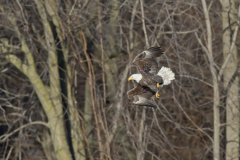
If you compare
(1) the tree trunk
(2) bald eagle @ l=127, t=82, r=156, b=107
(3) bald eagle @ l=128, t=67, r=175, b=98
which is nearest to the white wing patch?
(3) bald eagle @ l=128, t=67, r=175, b=98

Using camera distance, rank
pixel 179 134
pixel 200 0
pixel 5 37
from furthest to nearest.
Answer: pixel 179 134 → pixel 5 37 → pixel 200 0

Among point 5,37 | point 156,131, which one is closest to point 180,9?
point 156,131

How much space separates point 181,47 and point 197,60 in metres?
0.93

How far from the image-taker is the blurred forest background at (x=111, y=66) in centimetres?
1077

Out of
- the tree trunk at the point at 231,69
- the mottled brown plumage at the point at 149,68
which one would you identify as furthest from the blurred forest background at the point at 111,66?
the mottled brown plumage at the point at 149,68

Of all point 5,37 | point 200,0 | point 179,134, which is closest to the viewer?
point 200,0

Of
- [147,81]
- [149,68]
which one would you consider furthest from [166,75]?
[147,81]

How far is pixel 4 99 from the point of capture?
1215 centimetres

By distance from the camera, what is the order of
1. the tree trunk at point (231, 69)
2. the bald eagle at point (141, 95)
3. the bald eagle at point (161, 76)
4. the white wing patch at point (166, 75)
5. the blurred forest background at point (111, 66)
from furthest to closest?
the tree trunk at point (231, 69) < the blurred forest background at point (111, 66) < the white wing patch at point (166, 75) < the bald eagle at point (161, 76) < the bald eagle at point (141, 95)

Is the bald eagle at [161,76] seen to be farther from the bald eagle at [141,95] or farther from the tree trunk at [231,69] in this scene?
the tree trunk at [231,69]

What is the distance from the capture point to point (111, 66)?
12.3 m

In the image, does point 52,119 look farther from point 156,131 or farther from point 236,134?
point 236,134

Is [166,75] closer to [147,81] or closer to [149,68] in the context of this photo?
[149,68]

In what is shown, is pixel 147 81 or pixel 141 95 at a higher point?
pixel 147 81
